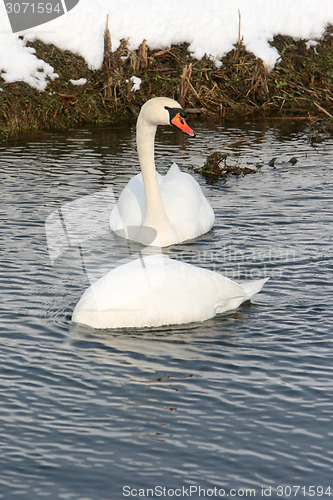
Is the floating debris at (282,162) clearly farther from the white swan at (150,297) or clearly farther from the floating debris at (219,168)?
the white swan at (150,297)

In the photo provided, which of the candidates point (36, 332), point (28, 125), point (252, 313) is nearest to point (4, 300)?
point (36, 332)

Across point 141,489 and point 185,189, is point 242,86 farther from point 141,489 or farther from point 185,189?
point 141,489

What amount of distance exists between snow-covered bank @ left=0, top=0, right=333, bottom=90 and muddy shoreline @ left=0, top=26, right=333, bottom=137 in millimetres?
242

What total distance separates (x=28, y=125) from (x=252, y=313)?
1103 cm

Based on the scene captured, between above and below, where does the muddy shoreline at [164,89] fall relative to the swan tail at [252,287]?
above

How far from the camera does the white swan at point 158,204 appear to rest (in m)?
11.1

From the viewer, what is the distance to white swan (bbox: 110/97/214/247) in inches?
438

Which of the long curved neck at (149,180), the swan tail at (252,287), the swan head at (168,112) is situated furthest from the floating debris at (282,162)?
the swan tail at (252,287)

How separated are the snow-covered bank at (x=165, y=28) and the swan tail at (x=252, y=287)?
446 inches

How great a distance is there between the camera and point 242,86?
66.2ft

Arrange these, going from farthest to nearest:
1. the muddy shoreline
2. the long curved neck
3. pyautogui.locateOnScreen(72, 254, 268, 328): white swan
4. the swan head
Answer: the muddy shoreline → the swan head → the long curved neck → pyautogui.locateOnScreen(72, 254, 268, 328): white swan

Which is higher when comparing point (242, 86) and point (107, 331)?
point (242, 86)

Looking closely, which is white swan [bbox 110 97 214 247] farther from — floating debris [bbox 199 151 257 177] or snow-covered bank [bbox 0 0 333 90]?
snow-covered bank [bbox 0 0 333 90]

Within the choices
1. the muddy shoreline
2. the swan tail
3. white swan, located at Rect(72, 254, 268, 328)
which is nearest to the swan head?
the swan tail
